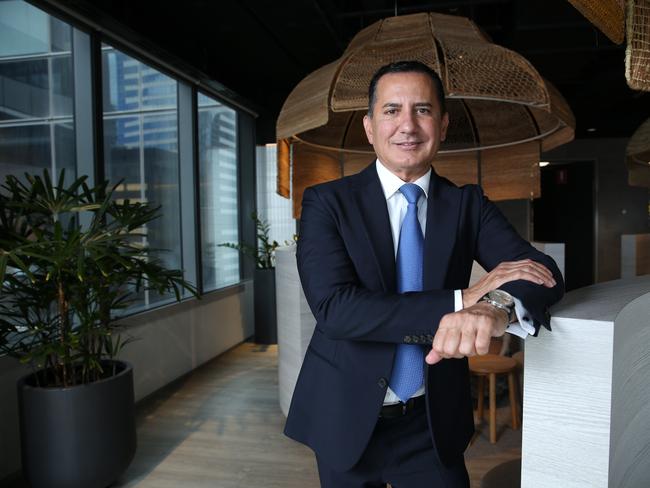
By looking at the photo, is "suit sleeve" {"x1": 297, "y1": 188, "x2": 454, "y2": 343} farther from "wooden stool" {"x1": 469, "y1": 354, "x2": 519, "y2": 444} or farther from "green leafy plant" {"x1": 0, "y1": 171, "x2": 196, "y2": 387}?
"wooden stool" {"x1": 469, "y1": 354, "x2": 519, "y2": 444}

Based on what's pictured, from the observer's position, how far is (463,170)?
4023 mm

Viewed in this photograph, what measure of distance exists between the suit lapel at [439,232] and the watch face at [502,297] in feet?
0.59

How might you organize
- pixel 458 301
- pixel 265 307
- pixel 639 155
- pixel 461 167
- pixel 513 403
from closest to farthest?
pixel 458 301 → pixel 639 155 → pixel 513 403 → pixel 461 167 → pixel 265 307

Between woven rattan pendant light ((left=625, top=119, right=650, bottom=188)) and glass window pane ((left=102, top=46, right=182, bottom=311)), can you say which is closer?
woven rattan pendant light ((left=625, top=119, right=650, bottom=188))

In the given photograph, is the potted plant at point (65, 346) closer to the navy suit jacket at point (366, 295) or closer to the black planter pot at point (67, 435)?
the black planter pot at point (67, 435)

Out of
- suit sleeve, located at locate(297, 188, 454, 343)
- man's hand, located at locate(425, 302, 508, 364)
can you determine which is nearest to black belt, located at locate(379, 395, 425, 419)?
suit sleeve, located at locate(297, 188, 454, 343)

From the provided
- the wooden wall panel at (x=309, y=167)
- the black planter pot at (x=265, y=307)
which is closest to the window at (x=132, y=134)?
the black planter pot at (x=265, y=307)

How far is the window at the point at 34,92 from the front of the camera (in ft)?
9.96

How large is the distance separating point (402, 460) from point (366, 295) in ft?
1.44

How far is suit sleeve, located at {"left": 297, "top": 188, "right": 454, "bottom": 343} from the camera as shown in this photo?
102 cm

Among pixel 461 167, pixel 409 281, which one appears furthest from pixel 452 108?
pixel 409 281

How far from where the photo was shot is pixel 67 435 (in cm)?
239

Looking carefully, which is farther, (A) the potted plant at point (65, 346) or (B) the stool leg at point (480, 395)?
(B) the stool leg at point (480, 395)

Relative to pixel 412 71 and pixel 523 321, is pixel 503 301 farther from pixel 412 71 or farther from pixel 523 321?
pixel 412 71
